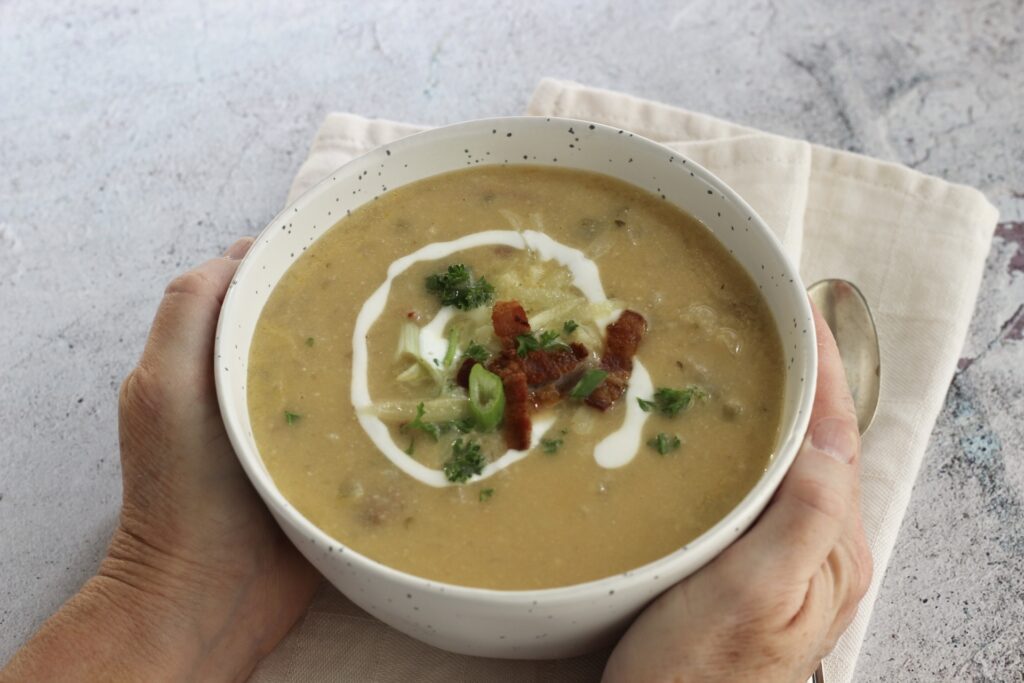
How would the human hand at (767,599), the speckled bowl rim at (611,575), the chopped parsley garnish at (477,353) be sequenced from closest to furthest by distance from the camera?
the speckled bowl rim at (611,575)
the human hand at (767,599)
the chopped parsley garnish at (477,353)

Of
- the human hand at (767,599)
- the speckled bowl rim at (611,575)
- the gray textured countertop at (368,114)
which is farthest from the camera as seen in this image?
the gray textured countertop at (368,114)

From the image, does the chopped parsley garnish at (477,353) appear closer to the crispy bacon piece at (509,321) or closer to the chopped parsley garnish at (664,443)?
the crispy bacon piece at (509,321)

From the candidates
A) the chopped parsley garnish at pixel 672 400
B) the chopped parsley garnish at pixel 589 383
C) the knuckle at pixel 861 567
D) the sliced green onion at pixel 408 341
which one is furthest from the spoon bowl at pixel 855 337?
the sliced green onion at pixel 408 341

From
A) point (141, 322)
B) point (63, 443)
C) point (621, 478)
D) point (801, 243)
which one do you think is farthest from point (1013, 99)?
point (63, 443)

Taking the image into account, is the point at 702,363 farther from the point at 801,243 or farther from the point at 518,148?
the point at 801,243

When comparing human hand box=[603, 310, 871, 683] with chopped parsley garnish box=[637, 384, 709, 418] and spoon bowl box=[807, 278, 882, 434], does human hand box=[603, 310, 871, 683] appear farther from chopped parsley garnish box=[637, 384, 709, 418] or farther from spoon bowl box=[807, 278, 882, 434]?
spoon bowl box=[807, 278, 882, 434]

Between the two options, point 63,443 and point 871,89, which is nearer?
point 63,443

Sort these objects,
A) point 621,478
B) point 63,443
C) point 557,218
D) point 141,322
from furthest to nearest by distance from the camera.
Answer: point 141,322 → point 63,443 → point 557,218 → point 621,478
